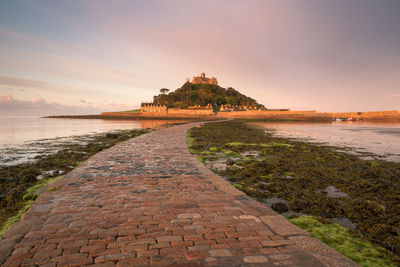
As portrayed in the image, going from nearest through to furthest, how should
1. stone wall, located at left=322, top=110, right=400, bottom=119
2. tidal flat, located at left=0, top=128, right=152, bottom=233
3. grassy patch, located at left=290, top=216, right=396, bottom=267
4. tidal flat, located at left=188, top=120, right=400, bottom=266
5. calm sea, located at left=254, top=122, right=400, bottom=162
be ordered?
grassy patch, located at left=290, top=216, right=396, bottom=267 < tidal flat, located at left=188, top=120, right=400, bottom=266 < tidal flat, located at left=0, top=128, right=152, bottom=233 < calm sea, located at left=254, top=122, right=400, bottom=162 < stone wall, located at left=322, top=110, right=400, bottom=119

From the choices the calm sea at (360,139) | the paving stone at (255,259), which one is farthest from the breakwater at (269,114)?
the paving stone at (255,259)

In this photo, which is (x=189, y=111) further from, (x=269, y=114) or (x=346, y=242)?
(x=346, y=242)

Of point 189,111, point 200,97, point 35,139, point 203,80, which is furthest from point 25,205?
point 203,80

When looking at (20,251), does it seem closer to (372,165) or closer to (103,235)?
(103,235)

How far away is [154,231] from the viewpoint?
131 inches

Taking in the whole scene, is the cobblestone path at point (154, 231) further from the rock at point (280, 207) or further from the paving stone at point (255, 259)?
the rock at point (280, 207)

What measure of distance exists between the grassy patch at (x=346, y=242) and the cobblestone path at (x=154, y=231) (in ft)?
1.12

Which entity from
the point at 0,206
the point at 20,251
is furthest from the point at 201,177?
the point at 0,206

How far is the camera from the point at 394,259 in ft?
9.69

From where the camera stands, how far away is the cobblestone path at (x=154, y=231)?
2676 millimetres

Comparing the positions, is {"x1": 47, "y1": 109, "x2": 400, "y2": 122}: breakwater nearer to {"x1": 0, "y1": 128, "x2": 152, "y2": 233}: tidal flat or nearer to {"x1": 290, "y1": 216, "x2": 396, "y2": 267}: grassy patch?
{"x1": 0, "y1": 128, "x2": 152, "y2": 233}: tidal flat

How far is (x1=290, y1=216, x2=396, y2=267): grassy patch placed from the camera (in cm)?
294

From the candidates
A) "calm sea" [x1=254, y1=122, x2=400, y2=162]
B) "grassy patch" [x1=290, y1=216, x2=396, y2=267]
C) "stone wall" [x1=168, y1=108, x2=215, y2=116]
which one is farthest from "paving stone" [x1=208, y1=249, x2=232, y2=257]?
"stone wall" [x1=168, y1=108, x2=215, y2=116]

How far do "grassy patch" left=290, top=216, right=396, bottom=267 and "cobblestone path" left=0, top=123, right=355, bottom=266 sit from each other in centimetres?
34
